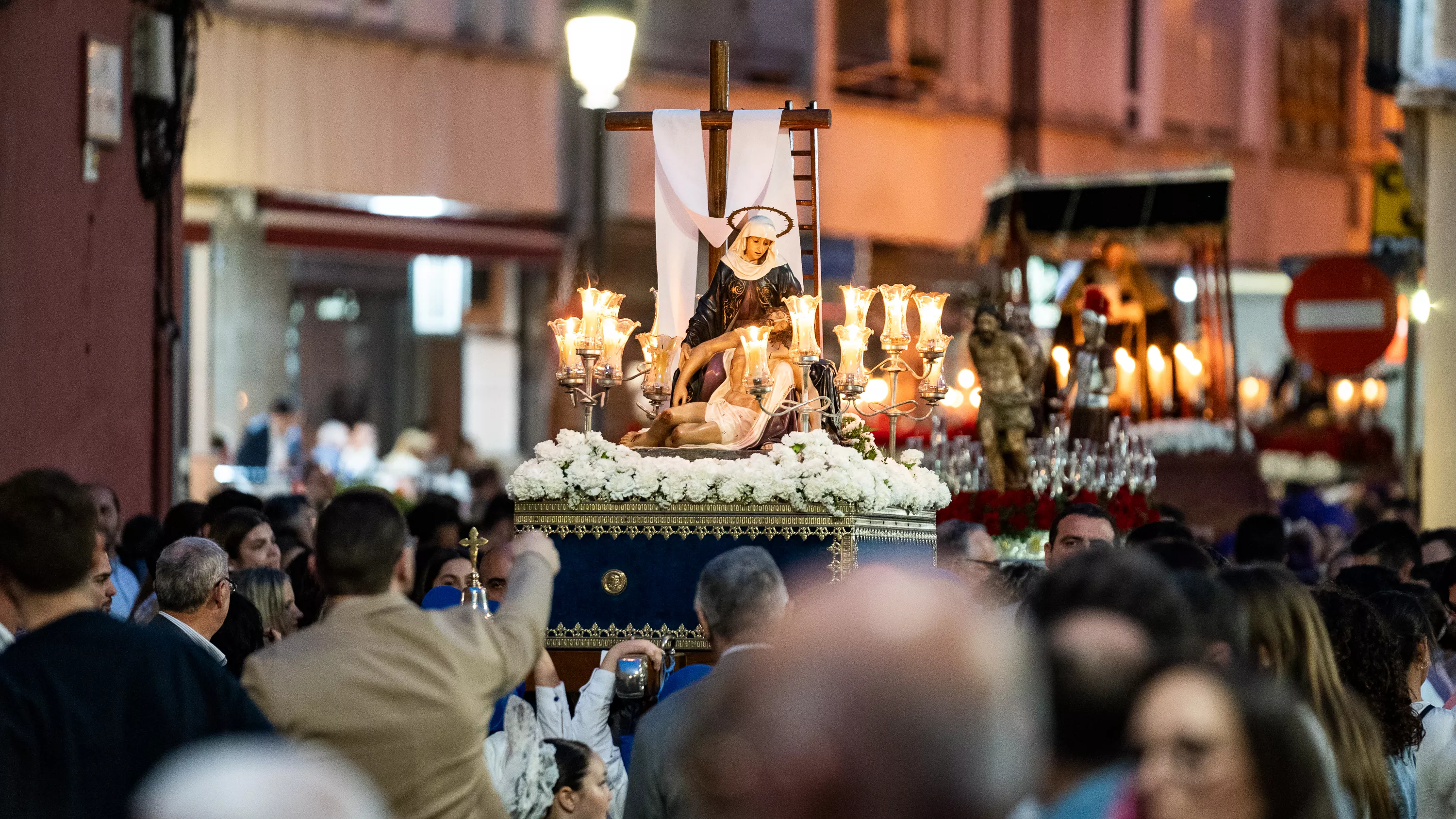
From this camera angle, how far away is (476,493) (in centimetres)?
1748

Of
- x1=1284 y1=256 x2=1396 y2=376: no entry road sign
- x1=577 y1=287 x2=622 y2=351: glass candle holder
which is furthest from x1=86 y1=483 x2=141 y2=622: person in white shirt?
x1=1284 y1=256 x2=1396 y2=376: no entry road sign

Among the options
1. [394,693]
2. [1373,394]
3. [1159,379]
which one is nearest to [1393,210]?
[1159,379]

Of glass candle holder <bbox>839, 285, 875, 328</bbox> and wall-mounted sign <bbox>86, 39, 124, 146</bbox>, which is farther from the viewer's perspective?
wall-mounted sign <bbox>86, 39, 124, 146</bbox>

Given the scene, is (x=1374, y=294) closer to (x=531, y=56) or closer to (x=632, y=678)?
(x=632, y=678)

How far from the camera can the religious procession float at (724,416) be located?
8938 mm

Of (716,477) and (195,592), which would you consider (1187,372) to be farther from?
(195,592)

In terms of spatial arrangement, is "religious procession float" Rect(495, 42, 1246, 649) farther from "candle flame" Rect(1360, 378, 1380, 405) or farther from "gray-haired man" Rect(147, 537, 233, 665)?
"candle flame" Rect(1360, 378, 1380, 405)

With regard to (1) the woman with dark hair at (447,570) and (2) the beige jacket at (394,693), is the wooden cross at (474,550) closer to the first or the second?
(1) the woman with dark hair at (447,570)

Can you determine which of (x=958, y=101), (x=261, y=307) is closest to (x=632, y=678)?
(x=261, y=307)

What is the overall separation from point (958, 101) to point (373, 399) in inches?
363

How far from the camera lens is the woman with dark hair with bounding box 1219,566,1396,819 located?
4449 millimetres

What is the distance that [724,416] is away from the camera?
9.65 metres

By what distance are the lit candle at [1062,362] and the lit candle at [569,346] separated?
8.54m

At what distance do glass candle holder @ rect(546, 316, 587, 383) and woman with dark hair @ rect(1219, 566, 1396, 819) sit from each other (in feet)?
16.2
